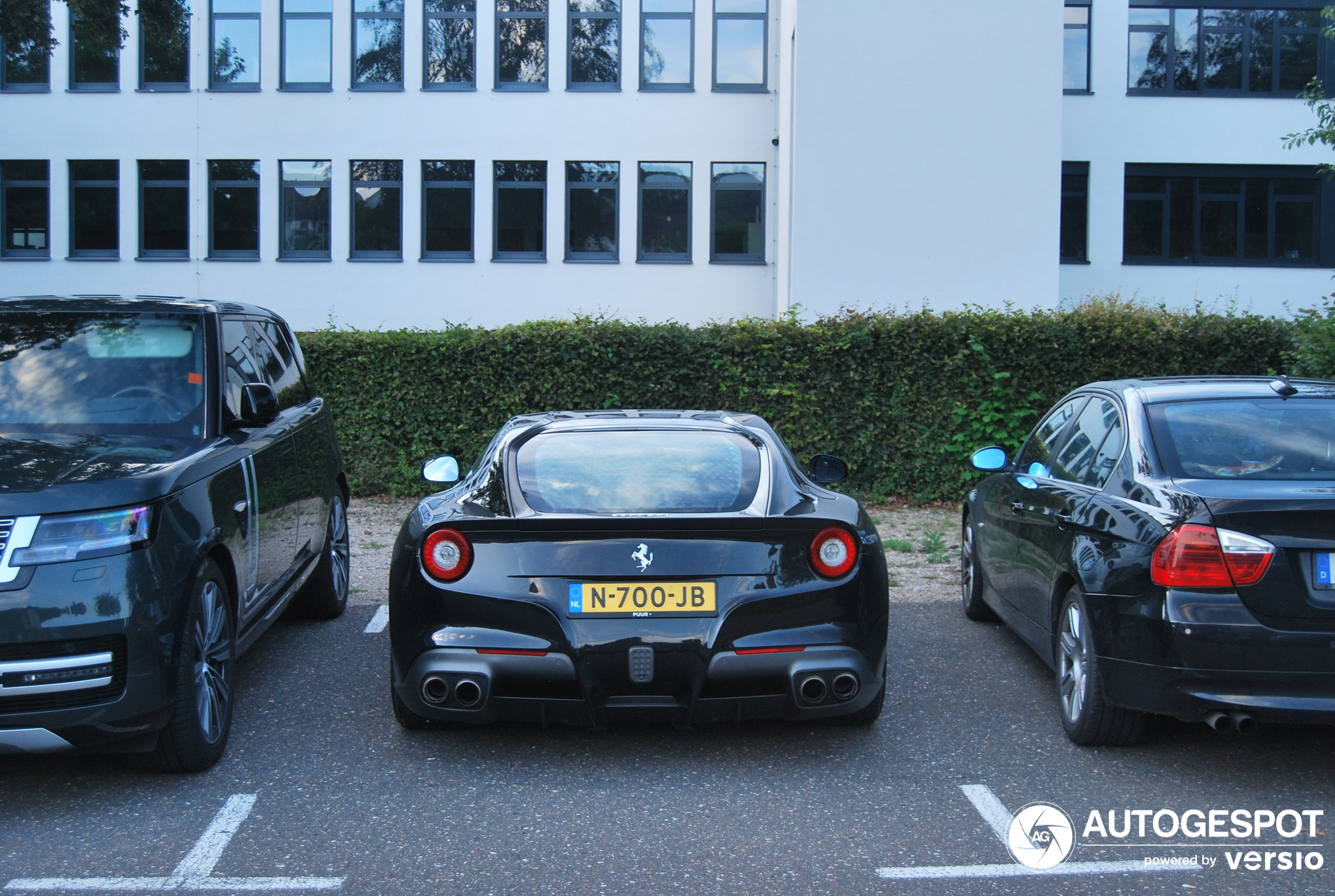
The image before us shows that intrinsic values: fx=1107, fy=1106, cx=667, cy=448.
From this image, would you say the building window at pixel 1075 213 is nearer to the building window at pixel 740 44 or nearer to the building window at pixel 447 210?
the building window at pixel 740 44

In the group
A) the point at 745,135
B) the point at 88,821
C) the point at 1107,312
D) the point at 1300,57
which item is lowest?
the point at 88,821

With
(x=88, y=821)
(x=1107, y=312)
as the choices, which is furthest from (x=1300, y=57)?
(x=88, y=821)

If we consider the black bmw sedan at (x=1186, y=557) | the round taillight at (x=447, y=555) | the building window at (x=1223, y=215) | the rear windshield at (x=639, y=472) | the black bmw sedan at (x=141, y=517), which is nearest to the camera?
the black bmw sedan at (x=141, y=517)

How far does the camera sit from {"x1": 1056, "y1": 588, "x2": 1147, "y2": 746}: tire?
4441mm

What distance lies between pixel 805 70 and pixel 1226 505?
14278mm

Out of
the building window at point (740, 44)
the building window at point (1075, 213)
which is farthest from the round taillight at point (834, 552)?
the building window at point (1075, 213)

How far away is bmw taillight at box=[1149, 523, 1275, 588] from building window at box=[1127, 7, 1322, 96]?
2024 centimetres

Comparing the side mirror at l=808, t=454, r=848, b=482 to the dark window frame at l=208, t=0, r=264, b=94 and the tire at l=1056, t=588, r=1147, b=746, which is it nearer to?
the tire at l=1056, t=588, r=1147, b=746

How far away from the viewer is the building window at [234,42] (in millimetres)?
20906

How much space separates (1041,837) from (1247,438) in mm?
1977

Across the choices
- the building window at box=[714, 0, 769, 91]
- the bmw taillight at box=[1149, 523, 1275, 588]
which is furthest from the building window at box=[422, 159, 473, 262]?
the bmw taillight at box=[1149, 523, 1275, 588]

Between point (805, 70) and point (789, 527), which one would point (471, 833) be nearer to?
point (789, 527)

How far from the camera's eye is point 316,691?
541cm

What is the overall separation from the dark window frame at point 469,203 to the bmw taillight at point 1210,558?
18.2 metres
